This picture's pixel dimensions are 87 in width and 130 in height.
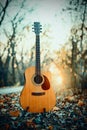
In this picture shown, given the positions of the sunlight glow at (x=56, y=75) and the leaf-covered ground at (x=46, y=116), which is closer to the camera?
the leaf-covered ground at (x=46, y=116)

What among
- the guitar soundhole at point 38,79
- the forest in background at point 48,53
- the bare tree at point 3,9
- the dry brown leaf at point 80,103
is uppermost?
the bare tree at point 3,9

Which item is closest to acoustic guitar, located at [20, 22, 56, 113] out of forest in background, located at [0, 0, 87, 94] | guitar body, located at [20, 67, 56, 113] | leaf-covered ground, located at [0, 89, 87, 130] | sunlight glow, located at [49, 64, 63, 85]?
guitar body, located at [20, 67, 56, 113]

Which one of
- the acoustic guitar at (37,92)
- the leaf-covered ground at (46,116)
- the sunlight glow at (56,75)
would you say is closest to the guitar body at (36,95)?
the acoustic guitar at (37,92)

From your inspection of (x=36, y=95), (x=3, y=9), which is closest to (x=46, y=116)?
(x=36, y=95)

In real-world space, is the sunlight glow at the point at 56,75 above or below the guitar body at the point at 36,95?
above

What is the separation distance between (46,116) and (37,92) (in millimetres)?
387

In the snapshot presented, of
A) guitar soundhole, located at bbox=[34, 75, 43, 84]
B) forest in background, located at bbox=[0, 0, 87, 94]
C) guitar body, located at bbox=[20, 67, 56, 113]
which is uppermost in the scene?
forest in background, located at bbox=[0, 0, 87, 94]

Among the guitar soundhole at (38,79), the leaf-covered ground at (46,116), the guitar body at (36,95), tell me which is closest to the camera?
the leaf-covered ground at (46,116)

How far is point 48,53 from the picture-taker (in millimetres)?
4320

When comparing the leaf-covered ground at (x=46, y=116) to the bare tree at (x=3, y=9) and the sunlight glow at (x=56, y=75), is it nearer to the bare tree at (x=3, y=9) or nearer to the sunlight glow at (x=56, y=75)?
the sunlight glow at (x=56, y=75)

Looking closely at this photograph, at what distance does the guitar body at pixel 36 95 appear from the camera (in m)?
3.51

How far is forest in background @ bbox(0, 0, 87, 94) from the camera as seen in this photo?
403 centimetres

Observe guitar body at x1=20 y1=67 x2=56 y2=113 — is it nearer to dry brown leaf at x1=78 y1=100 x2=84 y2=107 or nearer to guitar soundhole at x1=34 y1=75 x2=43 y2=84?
guitar soundhole at x1=34 y1=75 x2=43 y2=84

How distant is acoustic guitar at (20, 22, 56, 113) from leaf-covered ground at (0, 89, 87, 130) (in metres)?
0.12
